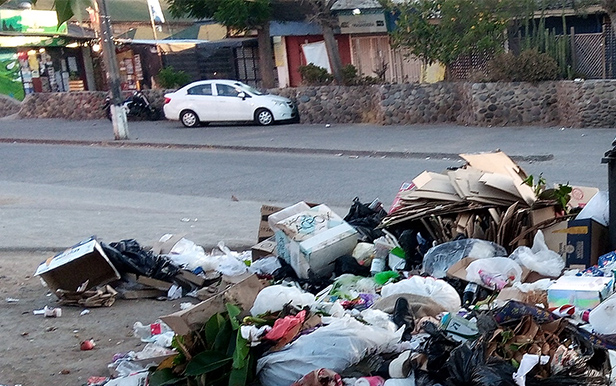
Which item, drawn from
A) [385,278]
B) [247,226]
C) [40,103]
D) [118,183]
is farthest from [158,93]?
[385,278]

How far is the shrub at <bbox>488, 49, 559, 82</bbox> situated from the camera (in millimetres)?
17266

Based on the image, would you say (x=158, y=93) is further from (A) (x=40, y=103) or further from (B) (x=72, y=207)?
(B) (x=72, y=207)

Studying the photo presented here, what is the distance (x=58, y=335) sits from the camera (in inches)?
223

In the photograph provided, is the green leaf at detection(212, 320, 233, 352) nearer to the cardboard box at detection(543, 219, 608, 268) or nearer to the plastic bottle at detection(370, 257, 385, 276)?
the plastic bottle at detection(370, 257, 385, 276)

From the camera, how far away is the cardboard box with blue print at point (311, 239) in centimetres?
616

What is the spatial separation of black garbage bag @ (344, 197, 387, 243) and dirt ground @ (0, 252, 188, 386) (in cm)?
159

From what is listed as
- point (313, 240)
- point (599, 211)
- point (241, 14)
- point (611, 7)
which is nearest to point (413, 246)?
point (313, 240)

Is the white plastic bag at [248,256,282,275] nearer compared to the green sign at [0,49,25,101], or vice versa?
the white plastic bag at [248,256,282,275]

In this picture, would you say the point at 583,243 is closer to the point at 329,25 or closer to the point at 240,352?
the point at 240,352

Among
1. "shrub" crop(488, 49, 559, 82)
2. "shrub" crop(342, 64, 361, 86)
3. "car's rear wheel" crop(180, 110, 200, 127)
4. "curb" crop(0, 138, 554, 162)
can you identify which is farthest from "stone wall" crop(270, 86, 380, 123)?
"curb" crop(0, 138, 554, 162)

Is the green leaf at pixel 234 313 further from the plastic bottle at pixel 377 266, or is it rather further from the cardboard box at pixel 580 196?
the cardboard box at pixel 580 196

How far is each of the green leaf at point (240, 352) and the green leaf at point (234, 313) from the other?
107 mm

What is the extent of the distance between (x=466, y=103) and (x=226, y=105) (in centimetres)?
702

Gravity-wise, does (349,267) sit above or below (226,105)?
below
